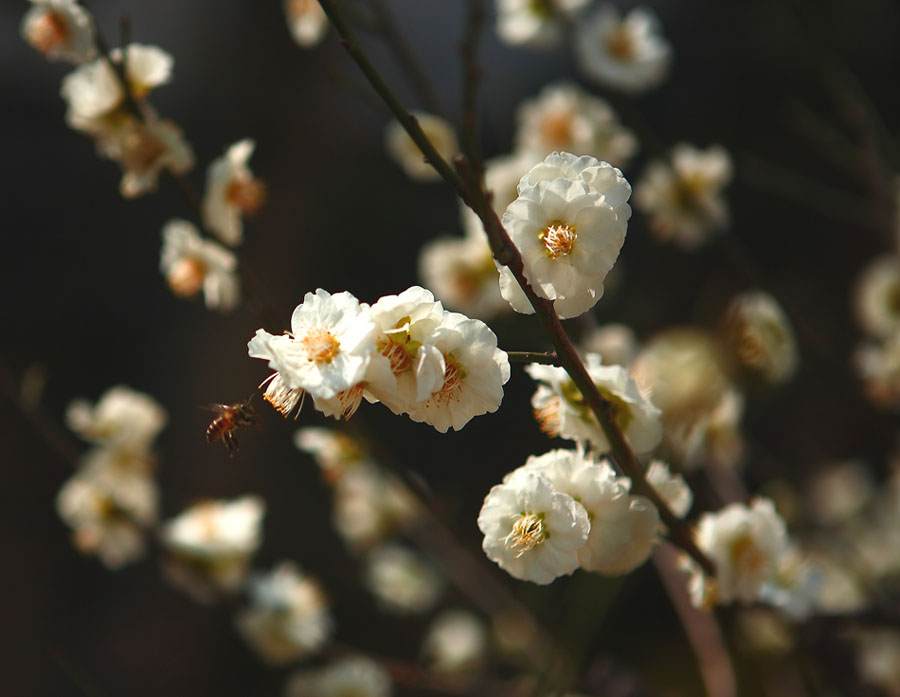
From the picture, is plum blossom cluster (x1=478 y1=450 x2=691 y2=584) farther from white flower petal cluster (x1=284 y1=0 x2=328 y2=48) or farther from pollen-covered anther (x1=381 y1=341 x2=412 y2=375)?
white flower petal cluster (x1=284 y1=0 x2=328 y2=48)

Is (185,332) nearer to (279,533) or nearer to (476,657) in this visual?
(279,533)

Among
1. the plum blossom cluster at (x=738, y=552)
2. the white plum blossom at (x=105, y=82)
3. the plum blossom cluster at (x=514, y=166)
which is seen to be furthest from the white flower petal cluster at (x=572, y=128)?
the plum blossom cluster at (x=738, y=552)

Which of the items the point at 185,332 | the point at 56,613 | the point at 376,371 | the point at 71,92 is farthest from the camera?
the point at 185,332

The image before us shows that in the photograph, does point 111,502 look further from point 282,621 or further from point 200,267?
point 200,267

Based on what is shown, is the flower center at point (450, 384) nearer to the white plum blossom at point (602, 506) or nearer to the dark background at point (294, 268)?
the white plum blossom at point (602, 506)

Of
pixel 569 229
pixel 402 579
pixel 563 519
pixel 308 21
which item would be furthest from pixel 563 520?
pixel 402 579

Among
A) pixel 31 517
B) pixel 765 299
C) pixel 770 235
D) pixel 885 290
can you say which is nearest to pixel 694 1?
pixel 770 235
